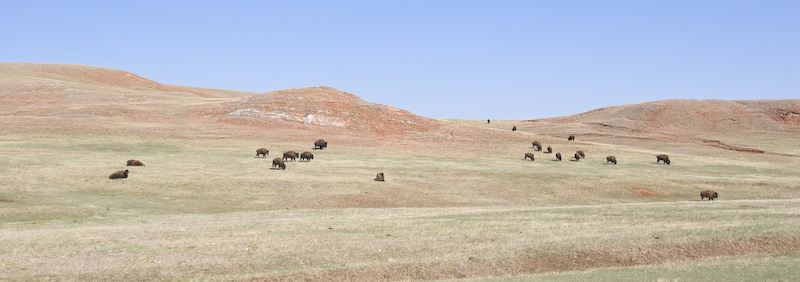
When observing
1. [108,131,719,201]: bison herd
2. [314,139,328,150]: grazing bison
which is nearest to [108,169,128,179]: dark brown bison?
[108,131,719,201]: bison herd

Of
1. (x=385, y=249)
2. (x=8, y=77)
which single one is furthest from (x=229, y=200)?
(x=8, y=77)

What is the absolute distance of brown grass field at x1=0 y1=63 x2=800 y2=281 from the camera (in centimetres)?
1766

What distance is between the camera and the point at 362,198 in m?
36.4

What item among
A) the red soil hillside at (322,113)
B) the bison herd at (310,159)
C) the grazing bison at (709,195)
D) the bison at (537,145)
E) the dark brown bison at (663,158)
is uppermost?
the red soil hillside at (322,113)

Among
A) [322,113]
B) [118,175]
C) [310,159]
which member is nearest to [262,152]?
[310,159]

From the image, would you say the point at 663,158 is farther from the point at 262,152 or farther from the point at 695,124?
the point at 695,124

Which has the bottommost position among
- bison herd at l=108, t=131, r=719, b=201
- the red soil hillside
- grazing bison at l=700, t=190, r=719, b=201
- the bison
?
grazing bison at l=700, t=190, r=719, b=201

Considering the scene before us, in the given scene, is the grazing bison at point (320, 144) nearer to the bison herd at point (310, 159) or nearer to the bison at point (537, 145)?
the bison herd at point (310, 159)

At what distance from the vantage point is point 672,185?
147 ft

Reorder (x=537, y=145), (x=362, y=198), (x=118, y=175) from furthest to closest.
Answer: (x=537, y=145)
(x=118, y=175)
(x=362, y=198)

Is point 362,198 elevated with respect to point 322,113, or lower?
lower

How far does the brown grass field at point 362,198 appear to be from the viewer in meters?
17.7

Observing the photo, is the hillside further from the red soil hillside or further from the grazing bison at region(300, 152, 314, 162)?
the grazing bison at region(300, 152, 314, 162)

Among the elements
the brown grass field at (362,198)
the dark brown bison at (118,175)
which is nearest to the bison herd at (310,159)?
the dark brown bison at (118,175)
